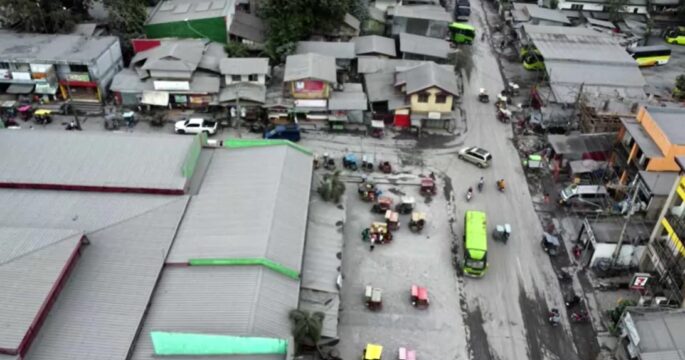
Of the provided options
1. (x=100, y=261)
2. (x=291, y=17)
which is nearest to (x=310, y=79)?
(x=291, y=17)

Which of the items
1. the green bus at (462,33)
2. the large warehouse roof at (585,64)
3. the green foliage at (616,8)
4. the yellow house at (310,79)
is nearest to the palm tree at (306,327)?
the yellow house at (310,79)

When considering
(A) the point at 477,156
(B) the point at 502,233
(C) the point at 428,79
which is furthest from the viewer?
(C) the point at 428,79

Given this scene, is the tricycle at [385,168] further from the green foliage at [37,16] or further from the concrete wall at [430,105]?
the green foliage at [37,16]

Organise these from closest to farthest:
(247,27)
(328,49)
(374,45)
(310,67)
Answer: (310,67) → (328,49) → (374,45) → (247,27)

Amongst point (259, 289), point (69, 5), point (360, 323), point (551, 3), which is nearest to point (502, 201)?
point (360, 323)

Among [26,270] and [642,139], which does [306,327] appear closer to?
[26,270]
